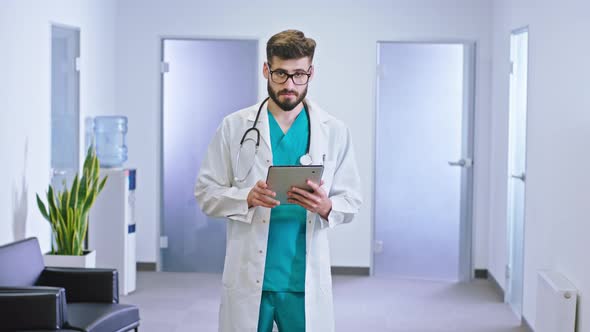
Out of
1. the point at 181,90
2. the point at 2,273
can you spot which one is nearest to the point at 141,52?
the point at 181,90

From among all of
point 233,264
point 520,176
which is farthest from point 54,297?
point 520,176


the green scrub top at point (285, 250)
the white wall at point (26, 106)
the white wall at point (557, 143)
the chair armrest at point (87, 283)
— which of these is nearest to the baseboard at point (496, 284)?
the white wall at point (557, 143)

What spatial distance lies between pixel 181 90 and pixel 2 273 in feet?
10.6

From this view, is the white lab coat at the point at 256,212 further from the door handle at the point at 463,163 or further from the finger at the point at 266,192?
the door handle at the point at 463,163

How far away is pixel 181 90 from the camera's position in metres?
7.07

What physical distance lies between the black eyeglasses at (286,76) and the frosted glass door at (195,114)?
4366mm

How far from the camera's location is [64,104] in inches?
231

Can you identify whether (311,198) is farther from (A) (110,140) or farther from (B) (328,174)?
(A) (110,140)

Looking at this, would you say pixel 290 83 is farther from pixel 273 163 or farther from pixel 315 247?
pixel 315 247

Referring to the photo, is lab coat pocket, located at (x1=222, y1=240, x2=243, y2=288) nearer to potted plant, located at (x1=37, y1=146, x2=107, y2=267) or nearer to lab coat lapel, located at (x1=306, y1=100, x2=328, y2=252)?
lab coat lapel, located at (x1=306, y1=100, x2=328, y2=252)

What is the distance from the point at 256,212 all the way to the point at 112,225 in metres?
3.66

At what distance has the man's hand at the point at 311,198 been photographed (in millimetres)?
2646

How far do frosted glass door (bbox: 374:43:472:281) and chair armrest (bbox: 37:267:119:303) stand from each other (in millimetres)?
3251

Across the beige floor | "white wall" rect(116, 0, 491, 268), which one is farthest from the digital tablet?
"white wall" rect(116, 0, 491, 268)
